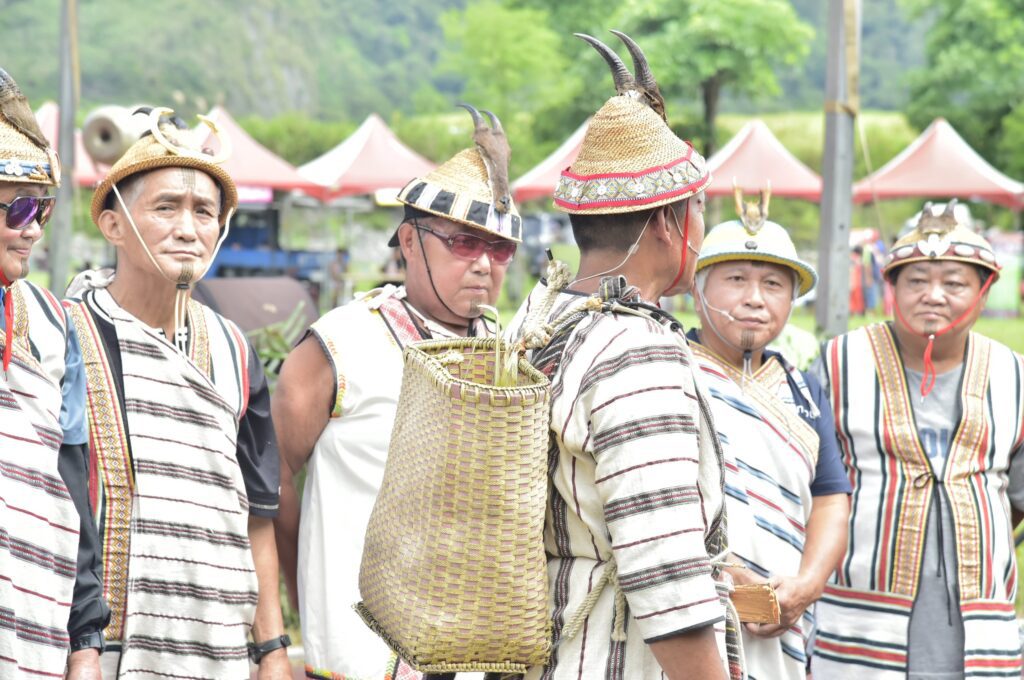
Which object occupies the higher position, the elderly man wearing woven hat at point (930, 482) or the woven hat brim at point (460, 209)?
the woven hat brim at point (460, 209)

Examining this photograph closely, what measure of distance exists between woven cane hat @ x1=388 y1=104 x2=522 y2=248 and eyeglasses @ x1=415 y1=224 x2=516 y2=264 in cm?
4

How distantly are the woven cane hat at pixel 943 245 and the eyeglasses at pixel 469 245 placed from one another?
141 centimetres

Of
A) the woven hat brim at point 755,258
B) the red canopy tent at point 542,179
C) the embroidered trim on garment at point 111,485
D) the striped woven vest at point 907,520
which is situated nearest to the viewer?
the embroidered trim on garment at point 111,485

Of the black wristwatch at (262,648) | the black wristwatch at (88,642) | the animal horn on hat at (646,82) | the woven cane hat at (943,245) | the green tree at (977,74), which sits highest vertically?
the green tree at (977,74)

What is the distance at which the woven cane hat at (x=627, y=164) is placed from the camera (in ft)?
8.50

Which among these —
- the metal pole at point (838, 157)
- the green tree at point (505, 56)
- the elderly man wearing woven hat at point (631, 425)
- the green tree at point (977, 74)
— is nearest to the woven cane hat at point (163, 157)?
the elderly man wearing woven hat at point (631, 425)

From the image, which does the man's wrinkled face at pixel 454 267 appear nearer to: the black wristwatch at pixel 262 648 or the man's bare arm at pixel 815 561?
the black wristwatch at pixel 262 648

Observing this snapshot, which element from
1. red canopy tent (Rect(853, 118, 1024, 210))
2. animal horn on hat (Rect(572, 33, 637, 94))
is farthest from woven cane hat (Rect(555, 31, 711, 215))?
red canopy tent (Rect(853, 118, 1024, 210))

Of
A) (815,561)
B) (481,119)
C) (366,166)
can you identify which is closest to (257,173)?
(366,166)

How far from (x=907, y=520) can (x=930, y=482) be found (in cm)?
14

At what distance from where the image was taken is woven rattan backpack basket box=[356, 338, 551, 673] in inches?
A: 93.5

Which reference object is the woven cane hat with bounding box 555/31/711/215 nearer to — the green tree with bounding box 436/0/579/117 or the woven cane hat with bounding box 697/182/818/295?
the woven cane hat with bounding box 697/182/818/295

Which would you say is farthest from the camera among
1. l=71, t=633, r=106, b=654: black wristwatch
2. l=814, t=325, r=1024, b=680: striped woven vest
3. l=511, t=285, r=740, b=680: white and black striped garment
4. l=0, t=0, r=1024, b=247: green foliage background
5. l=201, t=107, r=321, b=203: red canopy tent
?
l=0, t=0, r=1024, b=247: green foliage background

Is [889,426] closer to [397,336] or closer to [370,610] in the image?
[397,336]
